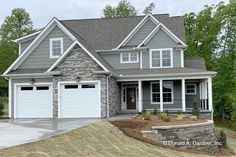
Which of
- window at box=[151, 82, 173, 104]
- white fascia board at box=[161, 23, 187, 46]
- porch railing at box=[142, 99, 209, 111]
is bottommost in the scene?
porch railing at box=[142, 99, 209, 111]

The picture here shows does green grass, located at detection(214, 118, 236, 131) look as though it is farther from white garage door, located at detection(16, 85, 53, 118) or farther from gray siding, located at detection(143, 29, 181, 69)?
white garage door, located at detection(16, 85, 53, 118)

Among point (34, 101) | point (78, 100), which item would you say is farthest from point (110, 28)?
point (34, 101)

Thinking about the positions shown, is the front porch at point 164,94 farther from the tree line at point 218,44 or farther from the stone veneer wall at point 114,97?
the tree line at point 218,44

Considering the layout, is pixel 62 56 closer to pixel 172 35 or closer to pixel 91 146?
pixel 172 35

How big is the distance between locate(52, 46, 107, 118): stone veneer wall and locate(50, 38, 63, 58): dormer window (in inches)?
92.0

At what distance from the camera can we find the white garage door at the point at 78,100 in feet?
79.4

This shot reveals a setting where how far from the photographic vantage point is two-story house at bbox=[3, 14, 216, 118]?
24109 millimetres

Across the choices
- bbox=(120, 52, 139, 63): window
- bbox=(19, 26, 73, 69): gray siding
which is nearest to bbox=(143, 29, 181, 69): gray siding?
bbox=(120, 52, 139, 63): window

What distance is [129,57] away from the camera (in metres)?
29.3

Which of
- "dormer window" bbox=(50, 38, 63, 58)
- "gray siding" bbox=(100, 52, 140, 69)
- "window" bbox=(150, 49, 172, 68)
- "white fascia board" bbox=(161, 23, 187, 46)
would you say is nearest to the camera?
"dormer window" bbox=(50, 38, 63, 58)

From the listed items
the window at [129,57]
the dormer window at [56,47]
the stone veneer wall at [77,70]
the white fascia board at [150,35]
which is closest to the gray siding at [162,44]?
the white fascia board at [150,35]

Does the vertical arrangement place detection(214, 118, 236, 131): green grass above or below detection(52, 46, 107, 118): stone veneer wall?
below

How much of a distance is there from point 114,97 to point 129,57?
4.17 m

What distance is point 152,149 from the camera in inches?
603
